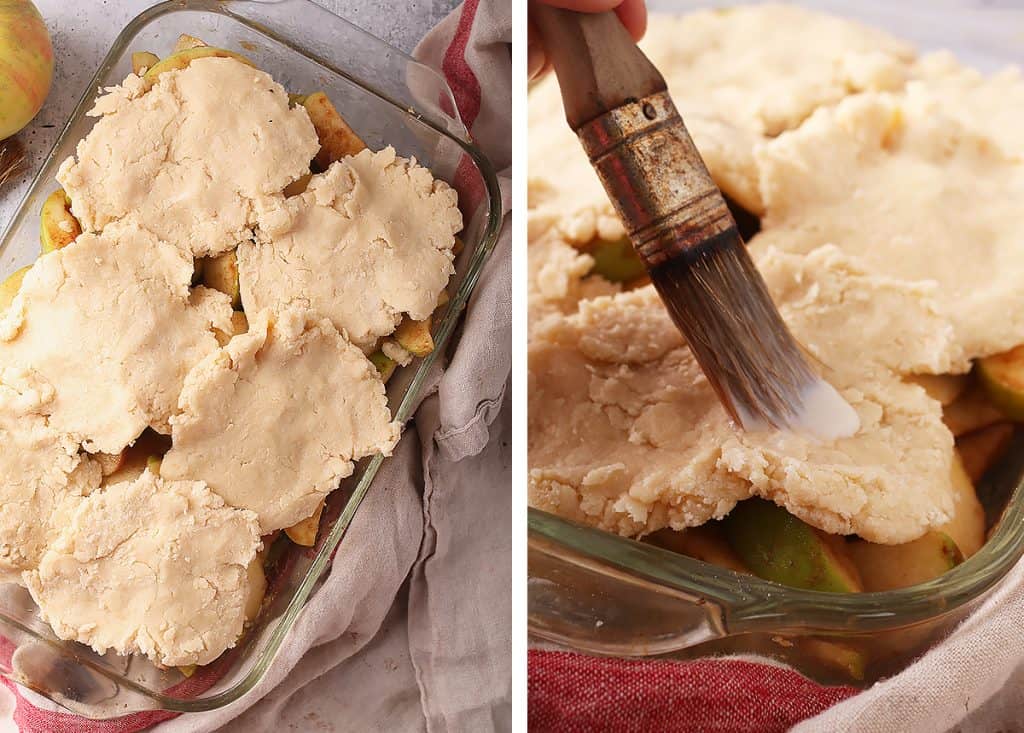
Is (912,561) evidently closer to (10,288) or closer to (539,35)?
(539,35)

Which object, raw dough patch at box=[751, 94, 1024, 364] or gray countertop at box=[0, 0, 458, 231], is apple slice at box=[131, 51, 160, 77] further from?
raw dough patch at box=[751, 94, 1024, 364]

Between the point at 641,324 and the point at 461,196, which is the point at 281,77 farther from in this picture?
the point at 641,324

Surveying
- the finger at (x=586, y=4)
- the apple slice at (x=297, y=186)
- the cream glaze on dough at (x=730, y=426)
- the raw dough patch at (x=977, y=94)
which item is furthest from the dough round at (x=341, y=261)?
the raw dough patch at (x=977, y=94)

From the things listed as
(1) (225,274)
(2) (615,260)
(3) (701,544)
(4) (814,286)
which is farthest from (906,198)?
(1) (225,274)

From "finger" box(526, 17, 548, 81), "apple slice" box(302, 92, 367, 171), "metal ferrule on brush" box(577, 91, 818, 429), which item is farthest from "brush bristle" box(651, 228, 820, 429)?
"apple slice" box(302, 92, 367, 171)

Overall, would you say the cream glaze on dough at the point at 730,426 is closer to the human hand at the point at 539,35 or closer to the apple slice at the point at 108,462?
the human hand at the point at 539,35
